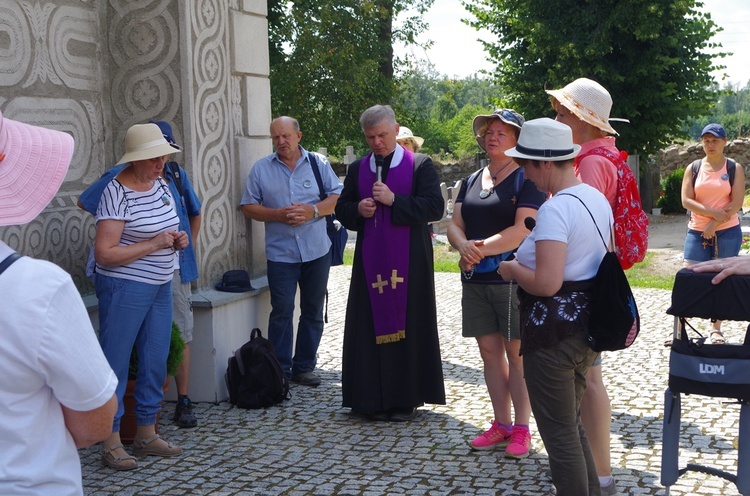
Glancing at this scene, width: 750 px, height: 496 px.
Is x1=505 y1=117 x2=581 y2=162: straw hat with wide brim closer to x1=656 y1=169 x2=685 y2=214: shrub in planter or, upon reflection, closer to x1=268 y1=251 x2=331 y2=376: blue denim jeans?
x1=268 y1=251 x2=331 y2=376: blue denim jeans

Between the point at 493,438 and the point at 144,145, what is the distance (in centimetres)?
271

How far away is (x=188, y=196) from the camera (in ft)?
20.3

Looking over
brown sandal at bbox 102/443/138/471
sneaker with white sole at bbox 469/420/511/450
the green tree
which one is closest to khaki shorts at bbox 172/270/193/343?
brown sandal at bbox 102/443/138/471

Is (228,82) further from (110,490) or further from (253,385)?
(110,490)

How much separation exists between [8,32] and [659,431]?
Result: 4909 mm

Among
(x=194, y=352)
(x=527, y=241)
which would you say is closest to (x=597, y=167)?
(x=527, y=241)

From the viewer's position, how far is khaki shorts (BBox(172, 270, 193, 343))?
6137mm

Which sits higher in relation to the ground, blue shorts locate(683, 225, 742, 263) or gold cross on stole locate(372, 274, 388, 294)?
blue shorts locate(683, 225, 742, 263)

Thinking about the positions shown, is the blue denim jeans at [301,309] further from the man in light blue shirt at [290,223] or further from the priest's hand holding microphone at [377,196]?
the priest's hand holding microphone at [377,196]

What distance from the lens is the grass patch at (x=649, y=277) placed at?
40.8ft

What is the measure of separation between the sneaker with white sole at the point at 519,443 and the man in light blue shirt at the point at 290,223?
229cm

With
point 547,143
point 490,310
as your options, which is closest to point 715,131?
point 490,310

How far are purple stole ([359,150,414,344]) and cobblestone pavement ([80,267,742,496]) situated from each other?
680mm

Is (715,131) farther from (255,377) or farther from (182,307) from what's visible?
(182,307)
